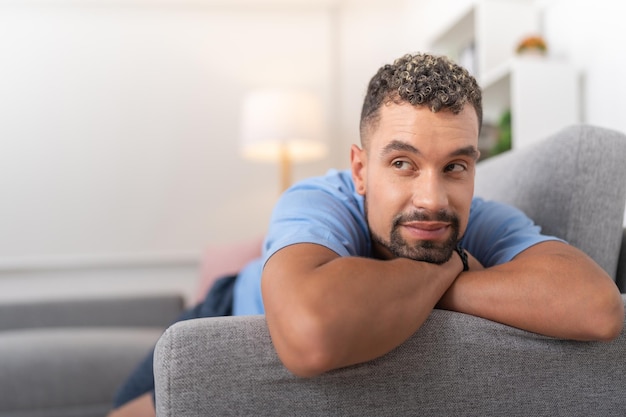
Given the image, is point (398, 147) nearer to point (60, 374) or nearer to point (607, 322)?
point (607, 322)

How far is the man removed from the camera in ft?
2.75

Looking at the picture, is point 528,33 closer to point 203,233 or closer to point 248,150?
point 248,150

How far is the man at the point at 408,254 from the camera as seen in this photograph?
0.84 m

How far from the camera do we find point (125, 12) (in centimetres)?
366

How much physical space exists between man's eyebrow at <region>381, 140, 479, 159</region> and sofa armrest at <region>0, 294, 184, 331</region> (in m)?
1.86

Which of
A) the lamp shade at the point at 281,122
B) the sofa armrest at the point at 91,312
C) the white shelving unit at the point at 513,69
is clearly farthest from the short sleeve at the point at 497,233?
the lamp shade at the point at 281,122

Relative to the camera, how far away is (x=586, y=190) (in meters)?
1.30

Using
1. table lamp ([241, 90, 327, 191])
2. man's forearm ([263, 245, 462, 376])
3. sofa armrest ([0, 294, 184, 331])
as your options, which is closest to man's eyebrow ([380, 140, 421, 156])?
man's forearm ([263, 245, 462, 376])

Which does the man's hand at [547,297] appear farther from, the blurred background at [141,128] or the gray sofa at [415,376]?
the blurred background at [141,128]

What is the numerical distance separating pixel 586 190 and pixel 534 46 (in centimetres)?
103

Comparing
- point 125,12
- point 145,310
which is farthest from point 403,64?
point 125,12

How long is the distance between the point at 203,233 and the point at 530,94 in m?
2.14

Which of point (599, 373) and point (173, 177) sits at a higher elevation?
point (599, 373)

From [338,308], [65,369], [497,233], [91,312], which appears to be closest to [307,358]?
[338,308]
